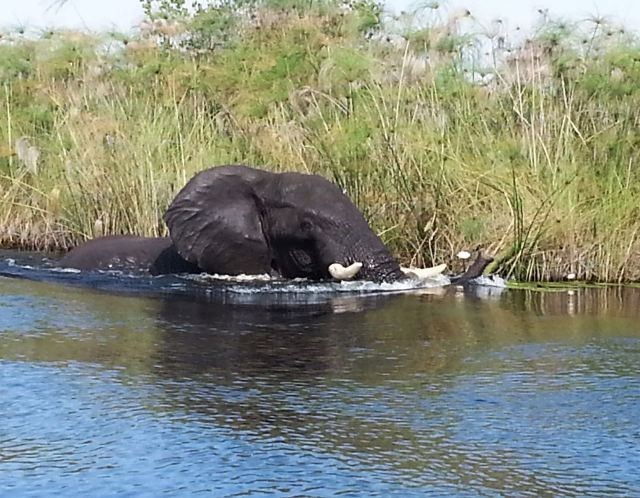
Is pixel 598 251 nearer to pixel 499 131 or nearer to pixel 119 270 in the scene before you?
pixel 499 131

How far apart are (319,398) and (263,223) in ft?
18.3

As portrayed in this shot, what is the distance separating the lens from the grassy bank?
38.9ft

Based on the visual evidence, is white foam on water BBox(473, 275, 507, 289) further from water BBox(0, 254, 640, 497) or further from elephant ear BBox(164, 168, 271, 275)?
elephant ear BBox(164, 168, 271, 275)

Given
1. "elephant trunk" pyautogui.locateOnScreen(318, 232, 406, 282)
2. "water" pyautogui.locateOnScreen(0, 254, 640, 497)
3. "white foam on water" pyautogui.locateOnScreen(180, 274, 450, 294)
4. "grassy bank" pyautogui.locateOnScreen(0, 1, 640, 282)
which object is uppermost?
"grassy bank" pyautogui.locateOnScreen(0, 1, 640, 282)

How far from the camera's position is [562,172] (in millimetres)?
12148

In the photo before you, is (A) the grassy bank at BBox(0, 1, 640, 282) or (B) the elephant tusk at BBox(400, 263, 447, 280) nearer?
(B) the elephant tusk at BBox(400, 263, 447, 280)

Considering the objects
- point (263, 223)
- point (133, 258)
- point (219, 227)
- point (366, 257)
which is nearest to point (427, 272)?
point (366, 257)

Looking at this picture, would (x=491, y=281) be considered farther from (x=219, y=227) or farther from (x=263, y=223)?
(x=219, y=227)

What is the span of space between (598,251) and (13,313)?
16.6ft

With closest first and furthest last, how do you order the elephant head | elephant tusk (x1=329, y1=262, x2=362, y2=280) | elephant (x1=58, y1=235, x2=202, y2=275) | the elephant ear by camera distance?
elephant tusk (x1=329, y1=262, x2=362, y2=280) < the elephant head < the elephant ear < elephant (x1=58, y1=235, x2=202, y2=275)

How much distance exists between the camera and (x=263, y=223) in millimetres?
11805

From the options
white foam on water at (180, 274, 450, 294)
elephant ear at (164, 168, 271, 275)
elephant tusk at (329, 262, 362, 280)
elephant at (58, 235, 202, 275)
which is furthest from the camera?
elephant at (58, 235, 202, 275)

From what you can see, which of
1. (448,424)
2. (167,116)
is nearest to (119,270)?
(167,116)

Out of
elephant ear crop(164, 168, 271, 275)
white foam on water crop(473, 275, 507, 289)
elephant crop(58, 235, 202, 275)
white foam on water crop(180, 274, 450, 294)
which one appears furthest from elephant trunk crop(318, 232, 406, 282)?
elephant crop(58, 235, 202, 275)
